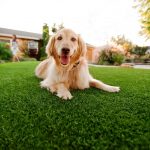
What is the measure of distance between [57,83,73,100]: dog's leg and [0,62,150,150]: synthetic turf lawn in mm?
86

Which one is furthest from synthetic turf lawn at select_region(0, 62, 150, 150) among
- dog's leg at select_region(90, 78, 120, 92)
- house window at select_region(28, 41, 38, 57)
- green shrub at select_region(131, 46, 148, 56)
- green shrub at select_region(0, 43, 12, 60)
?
green shrub at select_region(131, 46, 148, 56)

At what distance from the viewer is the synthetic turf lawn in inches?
57.3

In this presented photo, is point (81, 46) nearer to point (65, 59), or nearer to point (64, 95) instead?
point (65, 59)

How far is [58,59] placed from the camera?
3236 mm

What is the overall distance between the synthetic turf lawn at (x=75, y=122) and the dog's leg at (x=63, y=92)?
9cm

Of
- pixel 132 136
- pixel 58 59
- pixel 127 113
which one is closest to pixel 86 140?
pixel 132 136

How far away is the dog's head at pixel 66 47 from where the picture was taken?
9.78 ft

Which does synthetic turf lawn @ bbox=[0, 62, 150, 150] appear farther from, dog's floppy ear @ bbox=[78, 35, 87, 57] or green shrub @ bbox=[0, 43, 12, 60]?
green shrub @ bbox=[0, 43, 12, 60]

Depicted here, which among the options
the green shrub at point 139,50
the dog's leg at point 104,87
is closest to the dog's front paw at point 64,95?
the dog's leg at point 104,87

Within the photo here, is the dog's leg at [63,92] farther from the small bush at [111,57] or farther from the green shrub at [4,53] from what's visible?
the small bush at [111,57]

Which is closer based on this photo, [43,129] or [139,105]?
[43,129]

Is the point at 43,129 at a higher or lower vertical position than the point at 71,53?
lower

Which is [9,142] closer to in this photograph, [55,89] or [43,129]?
[43,129]

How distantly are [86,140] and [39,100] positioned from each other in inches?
47.8
